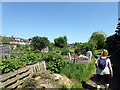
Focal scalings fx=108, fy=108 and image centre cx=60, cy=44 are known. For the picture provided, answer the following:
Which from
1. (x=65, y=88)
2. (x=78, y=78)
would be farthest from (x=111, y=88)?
(x=65, y=88)

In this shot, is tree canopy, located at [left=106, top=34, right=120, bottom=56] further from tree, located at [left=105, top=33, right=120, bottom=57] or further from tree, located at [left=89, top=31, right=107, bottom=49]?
tree, located at [left=89, top=31, right=107, bottom=49]

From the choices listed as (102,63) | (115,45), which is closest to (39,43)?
(115,45)

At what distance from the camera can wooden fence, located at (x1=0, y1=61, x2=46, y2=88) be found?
367 cm

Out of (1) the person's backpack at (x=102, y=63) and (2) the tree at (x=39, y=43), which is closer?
(1) the person's backpack at (x=102, y=63)

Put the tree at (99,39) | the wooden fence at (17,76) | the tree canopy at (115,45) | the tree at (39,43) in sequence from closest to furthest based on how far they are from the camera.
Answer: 1. the wooden fence at (17,76)
2. the tree canopy at (115,45)
3. the tree at (39,43)
4. the tree at (99,39)

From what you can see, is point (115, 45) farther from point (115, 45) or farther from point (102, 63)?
point (102, 63)

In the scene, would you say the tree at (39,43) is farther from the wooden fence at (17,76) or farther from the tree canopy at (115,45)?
the wooden fence at (17,76)

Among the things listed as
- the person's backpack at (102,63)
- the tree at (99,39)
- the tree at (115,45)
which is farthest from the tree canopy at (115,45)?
the tree at (99,39)

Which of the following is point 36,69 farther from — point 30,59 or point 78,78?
point 78,78

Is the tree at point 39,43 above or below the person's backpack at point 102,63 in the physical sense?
above

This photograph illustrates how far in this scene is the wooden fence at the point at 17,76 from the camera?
3.67 meters

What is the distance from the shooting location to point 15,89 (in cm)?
404

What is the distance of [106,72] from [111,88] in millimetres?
959

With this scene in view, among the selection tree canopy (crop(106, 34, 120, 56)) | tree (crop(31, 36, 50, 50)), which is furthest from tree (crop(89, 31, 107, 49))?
tree (crop(31, 36, 50, 50))
